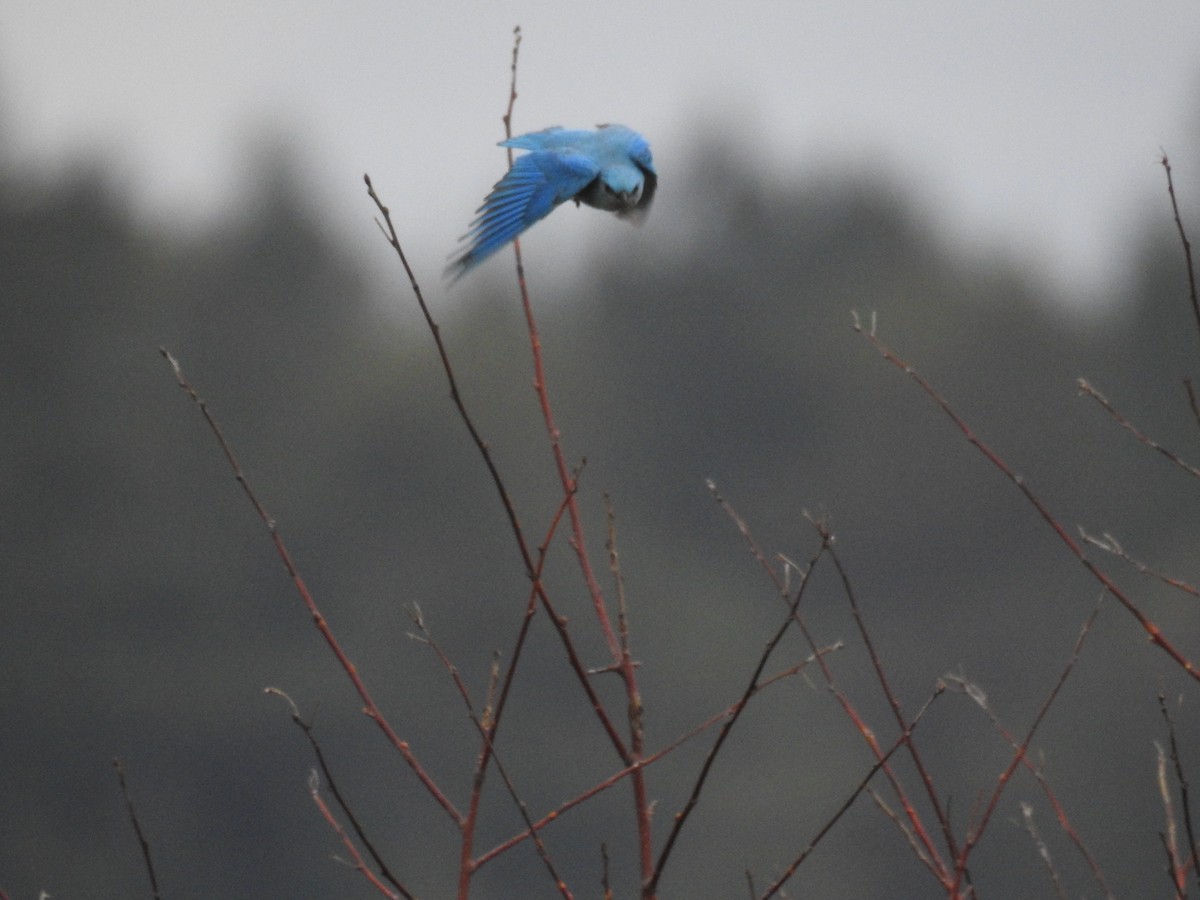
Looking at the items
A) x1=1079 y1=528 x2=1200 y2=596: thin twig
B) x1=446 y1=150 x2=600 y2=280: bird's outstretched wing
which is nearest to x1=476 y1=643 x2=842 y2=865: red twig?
x1=1079 y1=528 x2=1200 y2=596: thin twig

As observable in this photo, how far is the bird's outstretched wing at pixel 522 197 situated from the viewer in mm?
2580

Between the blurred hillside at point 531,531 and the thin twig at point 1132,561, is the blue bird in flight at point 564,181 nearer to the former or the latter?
the thin twig at point 1132,561

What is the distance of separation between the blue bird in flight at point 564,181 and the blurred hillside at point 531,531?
2271cm

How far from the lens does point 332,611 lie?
31.3m

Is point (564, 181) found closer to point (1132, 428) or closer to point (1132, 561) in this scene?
point (1132, 428)

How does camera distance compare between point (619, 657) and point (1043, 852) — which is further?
point (619, 657)

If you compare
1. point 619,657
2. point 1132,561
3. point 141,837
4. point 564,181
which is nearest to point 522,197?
point 564,181

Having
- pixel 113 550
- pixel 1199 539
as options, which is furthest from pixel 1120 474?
pixel 113 550

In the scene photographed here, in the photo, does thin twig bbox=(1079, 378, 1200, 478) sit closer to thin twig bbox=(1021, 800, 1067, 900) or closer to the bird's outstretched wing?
thin twig bbox=(1021, 800, 1067, 900)

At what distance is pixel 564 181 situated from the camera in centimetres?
298

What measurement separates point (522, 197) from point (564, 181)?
0.67ft

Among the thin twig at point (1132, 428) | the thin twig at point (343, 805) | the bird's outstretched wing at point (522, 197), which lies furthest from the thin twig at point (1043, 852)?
the bird's outstretched wing at point (522, 197)

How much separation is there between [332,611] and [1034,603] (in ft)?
48.9

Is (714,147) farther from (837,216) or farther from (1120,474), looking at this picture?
(1120,474)
